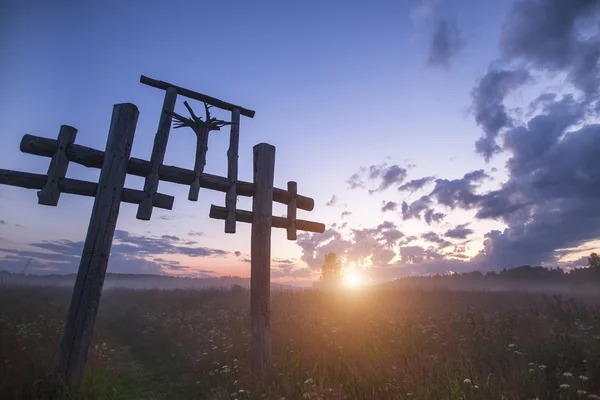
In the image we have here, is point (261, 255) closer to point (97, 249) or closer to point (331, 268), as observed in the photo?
point (97, 249)

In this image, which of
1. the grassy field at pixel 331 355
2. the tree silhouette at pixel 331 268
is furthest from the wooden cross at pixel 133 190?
the tree silhouette at pixel 331 268

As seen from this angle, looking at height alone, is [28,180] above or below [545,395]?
above

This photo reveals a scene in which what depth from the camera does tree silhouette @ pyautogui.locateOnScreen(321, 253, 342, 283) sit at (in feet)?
199

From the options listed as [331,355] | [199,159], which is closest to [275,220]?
[199,159]

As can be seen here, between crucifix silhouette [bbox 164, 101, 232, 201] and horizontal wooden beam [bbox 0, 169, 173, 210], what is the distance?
1.95 ft

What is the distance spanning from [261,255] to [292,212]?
1566 millimetres

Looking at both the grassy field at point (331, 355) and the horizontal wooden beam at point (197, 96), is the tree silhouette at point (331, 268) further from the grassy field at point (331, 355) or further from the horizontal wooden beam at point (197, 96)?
the horizontal wooden beam at point (197, 96)

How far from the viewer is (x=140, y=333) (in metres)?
12.6

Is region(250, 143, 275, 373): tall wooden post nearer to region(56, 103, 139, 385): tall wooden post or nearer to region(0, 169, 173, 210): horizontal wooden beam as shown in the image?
region(0, 169, 173, 210): horizontal wooden beam

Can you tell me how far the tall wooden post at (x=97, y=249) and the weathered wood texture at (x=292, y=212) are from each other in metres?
3.84

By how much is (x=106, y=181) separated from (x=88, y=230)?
946mm

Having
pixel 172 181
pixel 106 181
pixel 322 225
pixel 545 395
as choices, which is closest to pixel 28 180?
pixel 106 181

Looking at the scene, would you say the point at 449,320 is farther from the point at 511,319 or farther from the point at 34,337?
the point at 34,337

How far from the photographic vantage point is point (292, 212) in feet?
26.7
